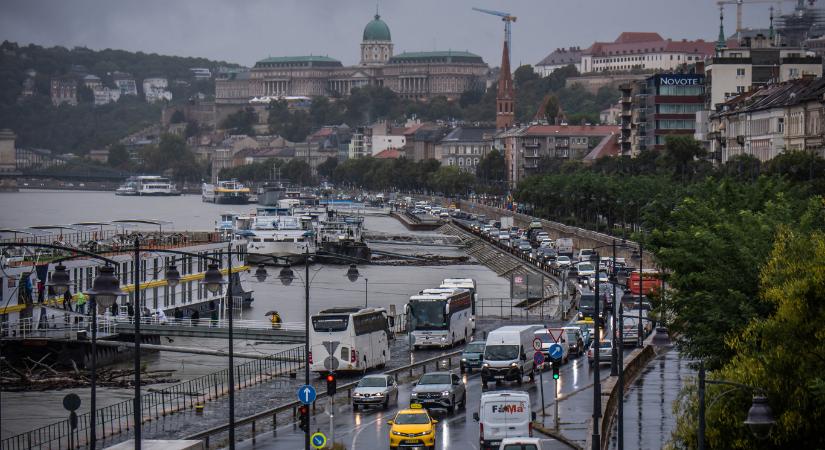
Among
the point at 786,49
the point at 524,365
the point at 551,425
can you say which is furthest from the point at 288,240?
the point at 551,425

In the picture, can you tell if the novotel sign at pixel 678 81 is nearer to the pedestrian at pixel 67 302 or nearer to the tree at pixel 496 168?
the tree at pixel 496 168

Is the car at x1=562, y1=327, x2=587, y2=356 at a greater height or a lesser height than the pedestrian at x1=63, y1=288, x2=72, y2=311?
lesser

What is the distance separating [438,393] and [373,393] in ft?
5.49

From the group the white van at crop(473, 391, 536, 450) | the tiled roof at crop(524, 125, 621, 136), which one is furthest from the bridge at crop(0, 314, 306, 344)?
the tiled roof at crop(524, 125, 621, 136)

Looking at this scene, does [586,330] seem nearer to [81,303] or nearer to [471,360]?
[471,360]

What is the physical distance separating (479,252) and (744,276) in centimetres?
7987

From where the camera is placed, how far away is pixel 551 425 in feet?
107

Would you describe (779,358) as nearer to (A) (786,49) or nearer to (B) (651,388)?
(B) (651,388)

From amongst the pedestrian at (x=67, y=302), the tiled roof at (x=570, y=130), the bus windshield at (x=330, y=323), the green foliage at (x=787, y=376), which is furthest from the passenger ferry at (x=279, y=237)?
the green foliage at (x=787, y=376)

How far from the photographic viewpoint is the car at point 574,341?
148ft

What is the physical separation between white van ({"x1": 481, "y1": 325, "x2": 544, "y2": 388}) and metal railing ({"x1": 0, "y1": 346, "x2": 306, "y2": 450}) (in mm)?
6587

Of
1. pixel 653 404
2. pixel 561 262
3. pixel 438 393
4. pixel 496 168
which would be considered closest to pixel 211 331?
pixel 438 393

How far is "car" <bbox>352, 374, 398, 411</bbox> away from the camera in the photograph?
35344 millimetres

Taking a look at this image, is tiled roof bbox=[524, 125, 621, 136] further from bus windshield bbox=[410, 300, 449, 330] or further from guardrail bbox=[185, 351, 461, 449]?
guardrail bbox=[185, 351, 461, 449]
